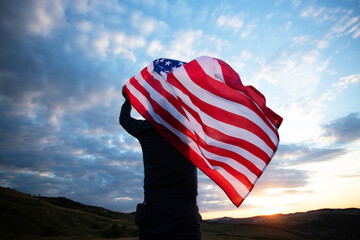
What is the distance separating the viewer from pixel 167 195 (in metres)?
2.43

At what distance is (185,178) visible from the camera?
2.56 metres

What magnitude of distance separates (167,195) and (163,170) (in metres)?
0.28

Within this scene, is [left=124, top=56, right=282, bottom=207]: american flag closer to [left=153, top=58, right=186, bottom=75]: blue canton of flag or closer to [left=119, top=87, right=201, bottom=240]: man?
[left=153, top=58, right=186, bottom=75]: blue canton of flag

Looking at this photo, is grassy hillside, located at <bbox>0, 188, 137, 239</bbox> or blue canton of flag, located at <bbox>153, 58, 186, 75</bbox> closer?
blue canton of flag, located at <bbox>153, 58, 186, 75</bbox>

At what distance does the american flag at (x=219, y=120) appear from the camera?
3.49 meters

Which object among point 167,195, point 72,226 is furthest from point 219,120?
point 72,226

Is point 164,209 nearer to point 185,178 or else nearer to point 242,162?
point 185,178

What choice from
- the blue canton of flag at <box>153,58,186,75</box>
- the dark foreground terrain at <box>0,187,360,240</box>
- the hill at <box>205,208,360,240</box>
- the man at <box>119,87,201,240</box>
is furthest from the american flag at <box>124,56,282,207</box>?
the hill at <box>205,208,360,240</box>

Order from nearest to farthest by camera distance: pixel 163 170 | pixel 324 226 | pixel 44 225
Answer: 1. pixel 163 170
2. pixel 44 225
3. pixel 324 226

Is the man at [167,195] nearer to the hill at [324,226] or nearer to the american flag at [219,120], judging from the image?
the american flag at [219,120]

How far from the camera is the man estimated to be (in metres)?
2.33

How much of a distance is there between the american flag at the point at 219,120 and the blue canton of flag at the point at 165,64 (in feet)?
1.19

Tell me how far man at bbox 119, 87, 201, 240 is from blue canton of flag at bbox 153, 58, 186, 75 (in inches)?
79.9

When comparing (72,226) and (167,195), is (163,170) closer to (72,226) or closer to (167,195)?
(167,195)
